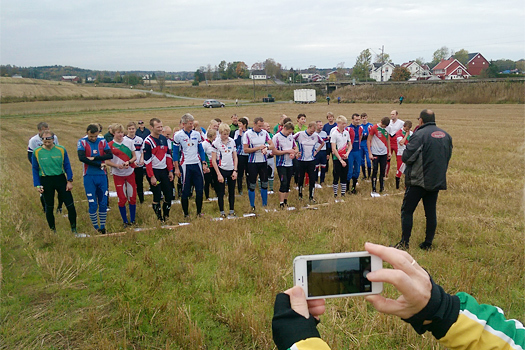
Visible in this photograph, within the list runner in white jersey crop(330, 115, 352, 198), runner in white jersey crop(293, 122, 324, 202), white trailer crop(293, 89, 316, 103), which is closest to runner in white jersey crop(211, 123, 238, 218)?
runner in white jersey crop(293, 122, 324, 202)

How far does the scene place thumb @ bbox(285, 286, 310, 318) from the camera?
1.40 metres

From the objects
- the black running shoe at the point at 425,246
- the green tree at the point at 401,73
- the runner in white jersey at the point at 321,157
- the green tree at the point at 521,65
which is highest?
the green tree at the point at 521,65

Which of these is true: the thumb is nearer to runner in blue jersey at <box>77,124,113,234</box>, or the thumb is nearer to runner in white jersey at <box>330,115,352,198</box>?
runner in blue jersey at <box>77,124,113,234</box>

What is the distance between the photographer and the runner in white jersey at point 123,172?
→ 7891 millimetres

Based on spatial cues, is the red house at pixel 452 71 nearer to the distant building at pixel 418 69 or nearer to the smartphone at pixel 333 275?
the distant building at pixel 418 69

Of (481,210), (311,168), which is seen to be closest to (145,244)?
(311,168)

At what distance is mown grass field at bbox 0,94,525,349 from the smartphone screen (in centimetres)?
236

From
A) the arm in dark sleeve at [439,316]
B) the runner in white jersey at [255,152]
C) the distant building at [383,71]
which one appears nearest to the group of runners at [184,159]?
the runner in white jersey at [255,152]

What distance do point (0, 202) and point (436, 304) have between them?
11423 mm

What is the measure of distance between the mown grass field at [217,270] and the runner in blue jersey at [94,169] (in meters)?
0.49

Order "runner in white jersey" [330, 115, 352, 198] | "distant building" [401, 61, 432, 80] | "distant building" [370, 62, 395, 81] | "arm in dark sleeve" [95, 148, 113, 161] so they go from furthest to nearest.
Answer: "distant building" [370, 62, 395, 81] → "distant building" [401, 61, 432, 80] → "runner in white jersey" [330, 115, 352, 198] → "arm in dark sleeve" [95, 148, 113, 161]

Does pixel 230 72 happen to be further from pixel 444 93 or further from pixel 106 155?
pixel 106 155

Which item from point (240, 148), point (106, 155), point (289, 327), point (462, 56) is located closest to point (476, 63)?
point (462, 56)

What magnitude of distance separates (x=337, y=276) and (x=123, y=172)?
24.0ft
